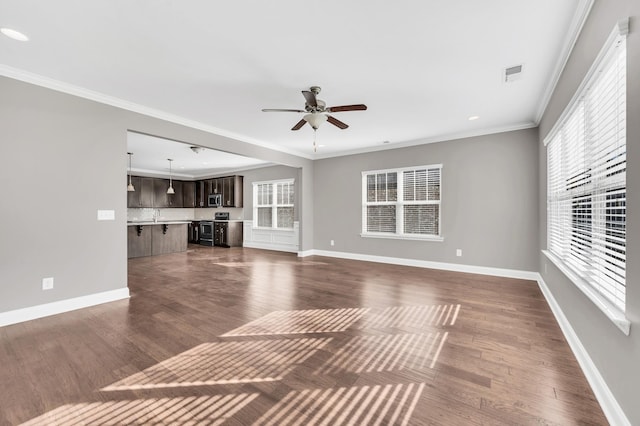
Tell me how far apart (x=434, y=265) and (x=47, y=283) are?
19.4 ft

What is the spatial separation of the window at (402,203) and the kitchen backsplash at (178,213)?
4.98 meters

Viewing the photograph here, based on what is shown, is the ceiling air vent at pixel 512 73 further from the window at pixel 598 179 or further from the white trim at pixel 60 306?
the white trim at pixel 60 306

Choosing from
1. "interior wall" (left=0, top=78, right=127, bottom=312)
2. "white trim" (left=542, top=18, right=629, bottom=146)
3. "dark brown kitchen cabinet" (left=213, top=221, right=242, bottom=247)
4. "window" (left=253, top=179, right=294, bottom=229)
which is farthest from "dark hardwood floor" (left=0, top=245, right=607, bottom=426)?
"dark brown kitchen cabinet" (left=213, top=221, right=242, bottom=247)

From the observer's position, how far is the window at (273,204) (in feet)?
27.3

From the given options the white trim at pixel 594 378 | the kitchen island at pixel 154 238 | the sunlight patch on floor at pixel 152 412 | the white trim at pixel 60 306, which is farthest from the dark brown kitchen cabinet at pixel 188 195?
the white trim at pixel 594 378

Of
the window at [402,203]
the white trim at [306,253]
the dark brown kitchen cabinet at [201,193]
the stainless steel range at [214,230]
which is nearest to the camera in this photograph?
the window at [402,203]

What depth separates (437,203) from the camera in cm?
550

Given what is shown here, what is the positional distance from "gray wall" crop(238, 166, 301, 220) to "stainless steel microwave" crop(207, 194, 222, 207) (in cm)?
105

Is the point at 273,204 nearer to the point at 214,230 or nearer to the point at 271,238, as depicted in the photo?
the point at 271,238

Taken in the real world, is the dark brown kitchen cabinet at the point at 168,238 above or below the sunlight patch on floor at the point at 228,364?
above

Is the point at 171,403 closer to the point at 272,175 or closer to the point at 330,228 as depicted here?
the point at 330,228

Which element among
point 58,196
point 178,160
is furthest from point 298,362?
point 178,160

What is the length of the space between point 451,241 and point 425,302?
7.49 feet

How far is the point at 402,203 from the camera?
595 cm
